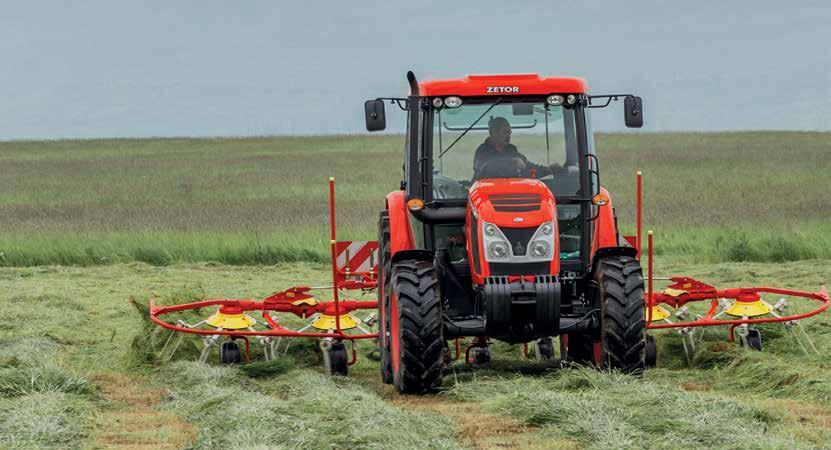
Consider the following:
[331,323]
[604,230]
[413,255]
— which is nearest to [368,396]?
[413,255]

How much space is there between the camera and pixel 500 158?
9562mm

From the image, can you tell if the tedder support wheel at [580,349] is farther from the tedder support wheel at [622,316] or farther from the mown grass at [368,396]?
the tedder support wheel at [622,316]

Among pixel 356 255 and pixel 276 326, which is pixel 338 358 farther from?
pixel 356 255

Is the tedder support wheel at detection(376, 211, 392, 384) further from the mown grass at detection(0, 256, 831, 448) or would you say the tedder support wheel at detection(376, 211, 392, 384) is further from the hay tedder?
the mown grass at detection(0, 256, 831, 448)

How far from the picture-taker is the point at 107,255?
18.2 meters

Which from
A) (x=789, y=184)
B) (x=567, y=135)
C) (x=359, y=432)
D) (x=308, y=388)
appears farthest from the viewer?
(x=789, y=184)

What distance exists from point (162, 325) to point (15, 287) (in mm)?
5062

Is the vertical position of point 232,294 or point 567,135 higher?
point 567,135

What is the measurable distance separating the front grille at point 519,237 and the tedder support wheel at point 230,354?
2.74 metres

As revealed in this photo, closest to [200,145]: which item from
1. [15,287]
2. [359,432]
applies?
[15,287]

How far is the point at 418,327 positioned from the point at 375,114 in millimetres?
1595

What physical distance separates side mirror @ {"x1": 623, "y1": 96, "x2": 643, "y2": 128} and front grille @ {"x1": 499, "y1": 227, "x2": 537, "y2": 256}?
46.8 inches

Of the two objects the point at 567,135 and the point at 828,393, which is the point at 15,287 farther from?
the point at 828,393

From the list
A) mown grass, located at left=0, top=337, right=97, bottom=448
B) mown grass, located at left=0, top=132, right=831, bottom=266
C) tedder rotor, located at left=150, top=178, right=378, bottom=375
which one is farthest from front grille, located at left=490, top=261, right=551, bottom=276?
mown grass, located at left=0, top=132, right=831, bottom=266
